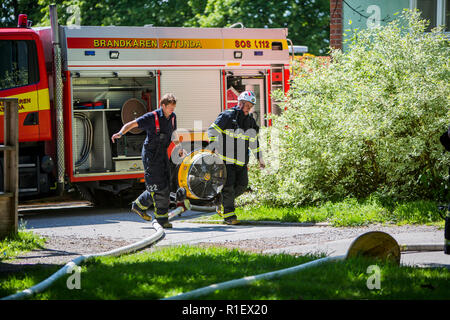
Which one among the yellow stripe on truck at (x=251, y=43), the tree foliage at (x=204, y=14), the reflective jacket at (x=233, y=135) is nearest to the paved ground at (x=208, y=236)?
the reflective jacket at (x=233, y=135)

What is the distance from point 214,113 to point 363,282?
27.6 feet

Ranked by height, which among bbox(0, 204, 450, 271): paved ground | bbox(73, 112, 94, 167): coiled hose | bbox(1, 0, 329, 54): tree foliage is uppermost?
bbox(1, 0, 329, 54): tree foliage

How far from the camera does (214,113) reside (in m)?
13.4

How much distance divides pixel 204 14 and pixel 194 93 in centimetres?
1738

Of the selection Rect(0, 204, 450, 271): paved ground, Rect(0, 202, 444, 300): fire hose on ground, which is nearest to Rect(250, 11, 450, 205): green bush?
Rect(0, 204, 450, 271): paved ground

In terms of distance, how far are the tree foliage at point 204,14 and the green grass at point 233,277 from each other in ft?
72.2

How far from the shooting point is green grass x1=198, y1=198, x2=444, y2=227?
8.98 metres

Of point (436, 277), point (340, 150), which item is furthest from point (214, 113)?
point (436, 277)

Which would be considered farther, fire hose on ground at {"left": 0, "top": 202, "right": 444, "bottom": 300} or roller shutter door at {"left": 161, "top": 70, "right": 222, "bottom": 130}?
roller shutter door at {"left": 161, "top": 70, "right": 222, "bottom": 130}

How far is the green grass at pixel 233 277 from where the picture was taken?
16.4 feet

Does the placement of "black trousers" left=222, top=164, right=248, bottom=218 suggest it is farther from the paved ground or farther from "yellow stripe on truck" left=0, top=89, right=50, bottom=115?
"yellow stripe on truck" left=0, top=89, right=50, bottom=115

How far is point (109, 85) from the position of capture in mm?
12656

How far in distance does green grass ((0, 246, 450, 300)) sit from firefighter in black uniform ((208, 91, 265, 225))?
3.47m

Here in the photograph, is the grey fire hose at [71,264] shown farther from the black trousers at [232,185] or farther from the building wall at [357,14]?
the building wall at [357,14]
